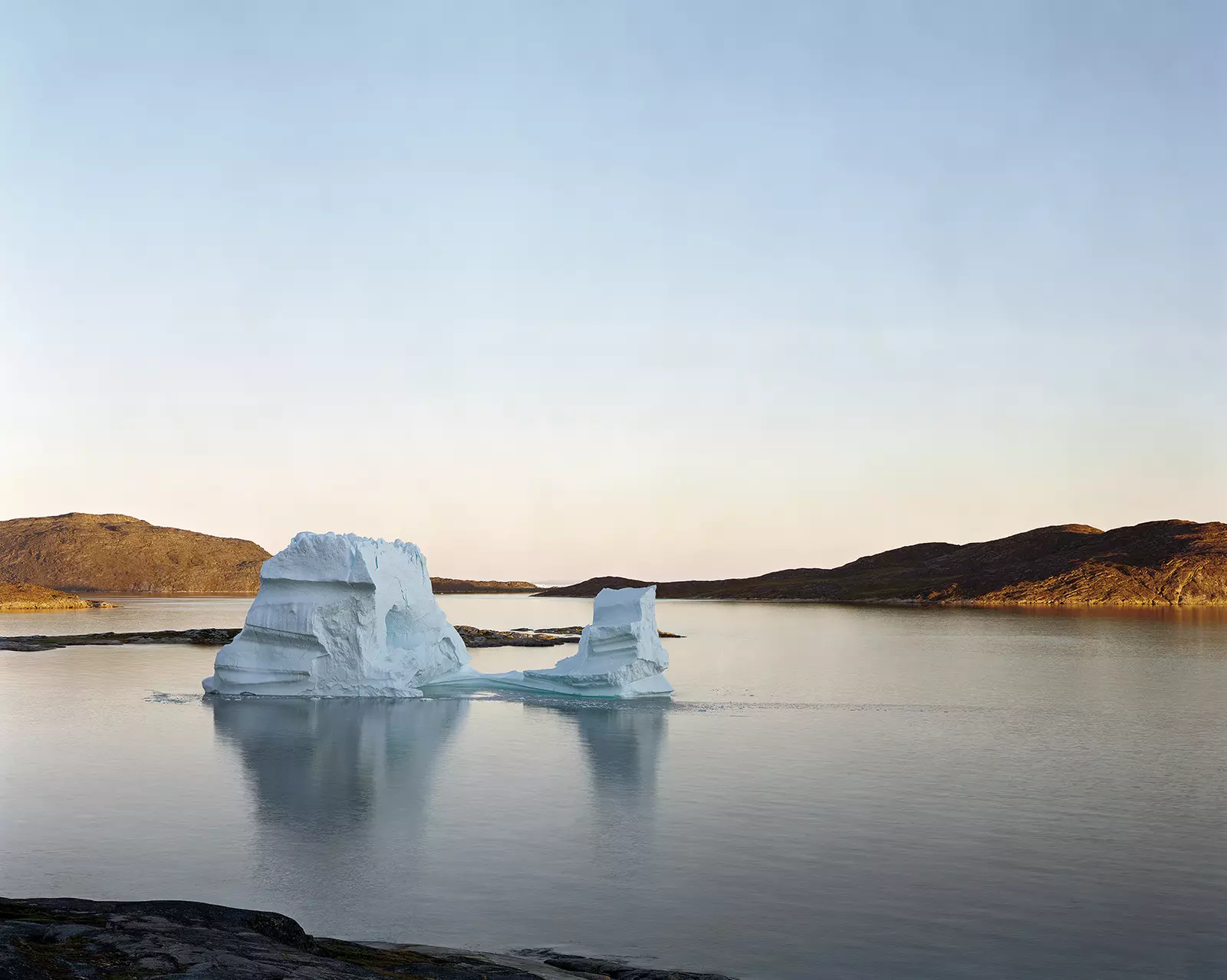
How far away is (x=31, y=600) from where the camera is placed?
8969cm

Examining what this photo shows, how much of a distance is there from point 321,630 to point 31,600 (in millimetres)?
75859

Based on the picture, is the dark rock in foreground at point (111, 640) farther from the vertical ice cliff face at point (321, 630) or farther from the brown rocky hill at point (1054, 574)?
the brown rocky hill at point (1054, 574)

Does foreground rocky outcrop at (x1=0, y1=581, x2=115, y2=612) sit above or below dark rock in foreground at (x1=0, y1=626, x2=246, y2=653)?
above

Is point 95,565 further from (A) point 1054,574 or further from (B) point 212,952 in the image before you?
(B) point 212,952

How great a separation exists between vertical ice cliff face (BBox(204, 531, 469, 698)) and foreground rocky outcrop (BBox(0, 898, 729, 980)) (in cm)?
1884

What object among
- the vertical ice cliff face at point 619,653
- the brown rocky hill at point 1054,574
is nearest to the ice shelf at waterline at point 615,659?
the vertical ice cliff face at point 619,653

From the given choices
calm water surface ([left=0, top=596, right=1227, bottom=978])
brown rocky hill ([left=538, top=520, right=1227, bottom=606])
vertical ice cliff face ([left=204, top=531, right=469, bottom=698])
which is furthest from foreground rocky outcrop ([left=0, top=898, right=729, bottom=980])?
brown rocky hill ([left=538, top=520, right=1227, bottom=606])

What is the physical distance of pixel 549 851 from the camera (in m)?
12.8

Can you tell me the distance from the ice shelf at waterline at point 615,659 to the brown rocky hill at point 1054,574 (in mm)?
96418

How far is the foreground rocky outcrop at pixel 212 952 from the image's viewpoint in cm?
Answer: 656

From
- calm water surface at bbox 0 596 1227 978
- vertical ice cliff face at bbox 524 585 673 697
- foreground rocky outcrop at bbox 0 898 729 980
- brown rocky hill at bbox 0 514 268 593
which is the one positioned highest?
brown rocky hill at bbox 0 514 268 593

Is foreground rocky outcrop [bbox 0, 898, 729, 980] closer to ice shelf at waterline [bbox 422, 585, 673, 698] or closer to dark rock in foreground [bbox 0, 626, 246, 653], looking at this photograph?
ice shelf at waterline [bbox 422, 585, 673, 698]

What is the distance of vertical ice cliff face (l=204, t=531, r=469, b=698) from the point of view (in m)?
27.2

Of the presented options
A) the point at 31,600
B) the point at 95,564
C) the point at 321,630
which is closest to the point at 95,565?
the point at 95,564
